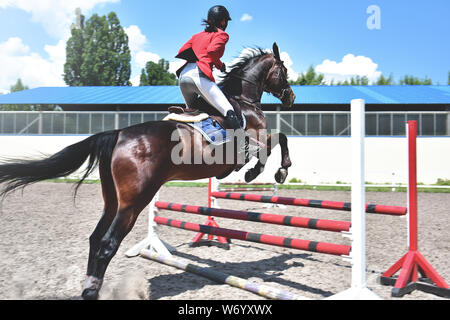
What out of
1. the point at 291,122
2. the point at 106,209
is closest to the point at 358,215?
the point at 106,209

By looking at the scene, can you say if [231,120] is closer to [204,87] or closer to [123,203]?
[204,87]

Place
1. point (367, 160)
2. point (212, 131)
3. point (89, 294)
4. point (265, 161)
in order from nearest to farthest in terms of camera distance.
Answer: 1. point (89, 294)
2. point (212, 131)
3. point (265, 161)
4. point (367, 160)

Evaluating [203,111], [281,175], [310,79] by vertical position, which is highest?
[310,79]

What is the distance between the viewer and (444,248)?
4.29 meters

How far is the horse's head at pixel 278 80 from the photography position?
388 cm

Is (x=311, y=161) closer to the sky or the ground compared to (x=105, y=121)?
closer to the ground

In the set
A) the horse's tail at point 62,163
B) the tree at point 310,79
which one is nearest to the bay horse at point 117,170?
the horse's tail at point 62,163

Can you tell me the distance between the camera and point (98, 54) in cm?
3581

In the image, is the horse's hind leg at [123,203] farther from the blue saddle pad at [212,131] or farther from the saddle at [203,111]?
the saddle at [203,111]

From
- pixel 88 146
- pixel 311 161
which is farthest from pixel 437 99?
pixel 88 146

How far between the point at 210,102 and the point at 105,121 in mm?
15111

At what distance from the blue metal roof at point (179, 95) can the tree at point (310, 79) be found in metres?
16.1

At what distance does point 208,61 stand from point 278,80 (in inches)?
42.8
